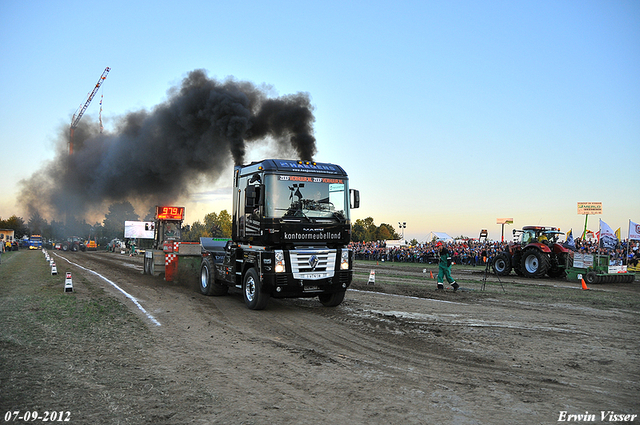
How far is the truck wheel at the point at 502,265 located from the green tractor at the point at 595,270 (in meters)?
3.33

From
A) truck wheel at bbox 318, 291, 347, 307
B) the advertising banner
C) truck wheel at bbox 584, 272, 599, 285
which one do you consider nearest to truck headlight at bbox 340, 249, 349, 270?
truck wheel at bbox 318, 291, 347, 307

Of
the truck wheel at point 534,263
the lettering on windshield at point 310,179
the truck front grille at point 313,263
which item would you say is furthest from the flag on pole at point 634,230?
the truck front grille at point 313,263

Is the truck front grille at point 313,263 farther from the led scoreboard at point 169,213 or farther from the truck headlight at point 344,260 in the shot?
the led scoreboard at point 169,213

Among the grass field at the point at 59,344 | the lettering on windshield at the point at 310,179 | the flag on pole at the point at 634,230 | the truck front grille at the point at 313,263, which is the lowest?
the grass field at the point at 59,344

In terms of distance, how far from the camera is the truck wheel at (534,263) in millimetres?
21141

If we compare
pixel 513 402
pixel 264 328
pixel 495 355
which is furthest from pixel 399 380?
pixel 264 328

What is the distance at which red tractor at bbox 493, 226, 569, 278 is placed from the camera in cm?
2131

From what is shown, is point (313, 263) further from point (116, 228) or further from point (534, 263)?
point (116, 228)

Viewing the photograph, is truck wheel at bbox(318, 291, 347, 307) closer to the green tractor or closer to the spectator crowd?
the green tractor

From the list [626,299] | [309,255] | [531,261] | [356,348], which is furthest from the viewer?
[531,261]

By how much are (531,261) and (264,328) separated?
17558 millimetres

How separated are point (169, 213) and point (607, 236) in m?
23.1

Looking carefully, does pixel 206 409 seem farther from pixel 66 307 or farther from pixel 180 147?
pixel 180 147

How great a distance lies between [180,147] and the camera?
23.1 metres
